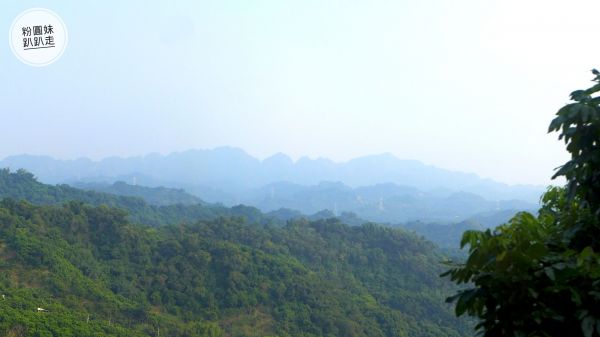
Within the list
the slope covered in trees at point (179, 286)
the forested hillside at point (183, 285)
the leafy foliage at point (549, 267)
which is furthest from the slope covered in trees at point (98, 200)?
the leafy foliage at point (549, 267)

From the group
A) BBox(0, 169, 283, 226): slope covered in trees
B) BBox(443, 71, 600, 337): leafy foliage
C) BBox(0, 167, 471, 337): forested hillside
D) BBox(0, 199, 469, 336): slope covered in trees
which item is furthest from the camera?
BBox(0, 169, 283, 226): slope covered in trees

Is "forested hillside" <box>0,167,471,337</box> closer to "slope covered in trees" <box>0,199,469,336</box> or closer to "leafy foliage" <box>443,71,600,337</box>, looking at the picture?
"slope covered in trees" <box>0,199,469,336</box>

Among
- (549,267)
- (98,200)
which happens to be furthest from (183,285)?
(98,200)

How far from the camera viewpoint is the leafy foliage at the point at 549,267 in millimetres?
2229

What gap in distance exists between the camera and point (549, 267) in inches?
87.7

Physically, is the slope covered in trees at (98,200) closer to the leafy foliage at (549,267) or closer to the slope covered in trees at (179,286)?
the slope covered in trees at (179,286)

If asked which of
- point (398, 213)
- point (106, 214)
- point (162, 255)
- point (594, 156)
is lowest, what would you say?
point (398, 213)

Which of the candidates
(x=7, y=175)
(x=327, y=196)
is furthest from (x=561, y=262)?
(x=327, y=196)

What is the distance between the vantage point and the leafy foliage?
7.31 feet

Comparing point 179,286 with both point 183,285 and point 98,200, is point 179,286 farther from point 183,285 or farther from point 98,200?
point 98,200

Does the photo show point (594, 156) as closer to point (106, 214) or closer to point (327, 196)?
point (106, 214)

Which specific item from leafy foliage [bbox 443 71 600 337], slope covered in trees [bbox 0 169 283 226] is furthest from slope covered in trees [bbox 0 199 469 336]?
leafy foliage [bbox 443 71 600 337]

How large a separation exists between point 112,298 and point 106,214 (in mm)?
12619

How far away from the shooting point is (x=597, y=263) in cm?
229
